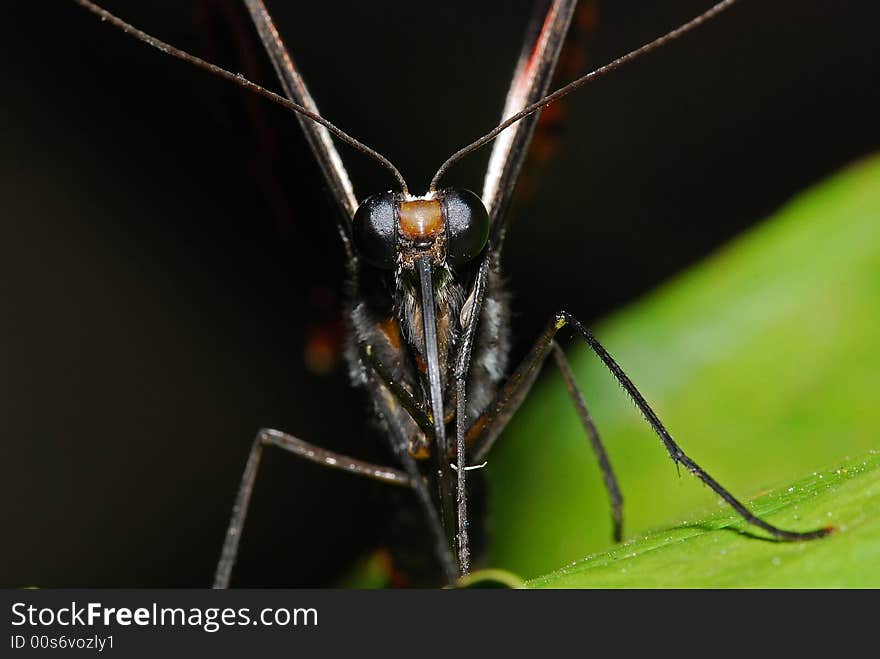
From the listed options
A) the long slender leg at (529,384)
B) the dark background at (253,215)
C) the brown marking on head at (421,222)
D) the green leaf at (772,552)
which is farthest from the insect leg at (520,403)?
the dark background at (253,215)

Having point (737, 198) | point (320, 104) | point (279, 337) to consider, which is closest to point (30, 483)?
point (279, 337)

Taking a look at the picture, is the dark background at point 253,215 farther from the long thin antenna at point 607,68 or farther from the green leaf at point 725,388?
the long thin antenna at point 607,68

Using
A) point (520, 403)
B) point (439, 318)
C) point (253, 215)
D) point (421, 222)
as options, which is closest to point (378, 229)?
point (421, 222)

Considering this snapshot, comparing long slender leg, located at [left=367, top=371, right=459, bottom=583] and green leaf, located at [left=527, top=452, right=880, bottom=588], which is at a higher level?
long slender leg, located at [left=367, top=371, right=459, bottom=583]

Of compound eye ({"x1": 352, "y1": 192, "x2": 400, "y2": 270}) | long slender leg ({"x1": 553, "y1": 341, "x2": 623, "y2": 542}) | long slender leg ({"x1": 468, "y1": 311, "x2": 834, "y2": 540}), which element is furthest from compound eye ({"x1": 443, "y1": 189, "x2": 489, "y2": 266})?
long slender leg ({"x1": 553, "y1": 341, "x2": 623, "y2": 542})

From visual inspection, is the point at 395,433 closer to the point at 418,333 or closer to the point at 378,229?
the point at 418,333

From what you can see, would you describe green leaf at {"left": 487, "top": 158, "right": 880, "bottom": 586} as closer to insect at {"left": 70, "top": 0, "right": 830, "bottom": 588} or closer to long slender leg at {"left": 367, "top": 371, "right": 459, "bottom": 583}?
insect at {"left": 70, "top": 0, "right": 830, "bottom": 588}

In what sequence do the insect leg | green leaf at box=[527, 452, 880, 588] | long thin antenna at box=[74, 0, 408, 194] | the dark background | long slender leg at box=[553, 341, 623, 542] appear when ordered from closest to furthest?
green leaf at box=[527, 452, 880, 588], long thin antenna at box=[74, 0, 408, 194], the insect leg, long slender leg at box=[553, 341, 623, 542], the dark background
